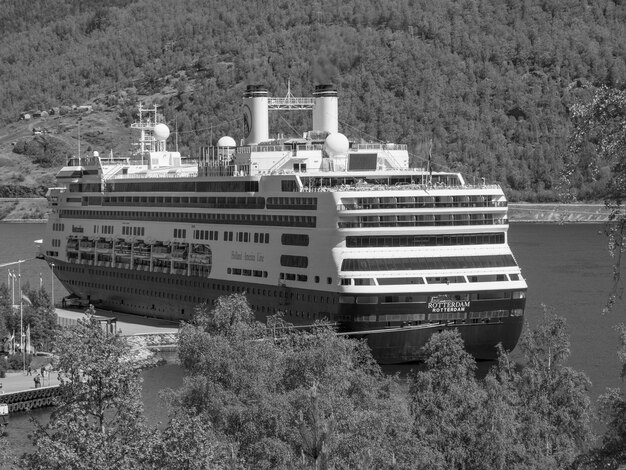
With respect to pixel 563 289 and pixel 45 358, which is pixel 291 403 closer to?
pixel 45 358

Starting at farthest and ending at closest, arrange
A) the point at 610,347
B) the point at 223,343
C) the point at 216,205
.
A: the point at 216,205 → the point at 610,347 → the point at 223,343

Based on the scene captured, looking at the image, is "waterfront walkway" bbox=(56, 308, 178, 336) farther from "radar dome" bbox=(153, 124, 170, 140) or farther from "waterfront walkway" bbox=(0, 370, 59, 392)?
"radar dome" bbox=(153, 124, 170, 140)

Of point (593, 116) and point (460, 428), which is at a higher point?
point (593, 116)

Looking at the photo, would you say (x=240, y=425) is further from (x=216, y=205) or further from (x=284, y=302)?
(x=216, y=205)

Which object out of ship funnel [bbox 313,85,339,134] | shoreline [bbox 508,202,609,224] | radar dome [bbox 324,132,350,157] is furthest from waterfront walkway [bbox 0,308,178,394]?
shoreline [bbox 508,202,609,224]

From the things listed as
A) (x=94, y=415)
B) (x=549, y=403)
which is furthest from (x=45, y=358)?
(x=94, y=415)

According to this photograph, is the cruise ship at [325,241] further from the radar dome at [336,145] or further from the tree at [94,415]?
the tree at [94,415]

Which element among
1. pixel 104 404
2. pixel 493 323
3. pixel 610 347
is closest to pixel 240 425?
pixel 104 404

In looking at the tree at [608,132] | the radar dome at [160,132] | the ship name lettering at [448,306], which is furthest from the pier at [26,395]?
the tree at [608,132]
